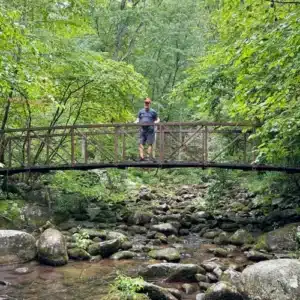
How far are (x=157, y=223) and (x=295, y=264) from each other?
651cm

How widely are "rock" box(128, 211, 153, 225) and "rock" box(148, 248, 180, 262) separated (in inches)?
129

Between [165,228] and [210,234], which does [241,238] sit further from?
[165,228]

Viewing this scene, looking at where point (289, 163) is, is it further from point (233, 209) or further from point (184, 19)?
point (184, 19)

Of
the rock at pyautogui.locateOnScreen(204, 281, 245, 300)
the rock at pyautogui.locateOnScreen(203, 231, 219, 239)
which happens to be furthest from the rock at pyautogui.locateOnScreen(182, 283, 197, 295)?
the rock at pyautogui.locateOnScreen(203, 231, 219, 239)

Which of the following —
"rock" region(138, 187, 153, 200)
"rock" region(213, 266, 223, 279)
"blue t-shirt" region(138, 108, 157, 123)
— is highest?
"blue t-shirt" region(138, 108, 157, 123)

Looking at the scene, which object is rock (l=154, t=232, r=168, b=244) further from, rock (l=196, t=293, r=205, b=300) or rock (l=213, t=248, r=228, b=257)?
rock (l=196, t=293, r=205, b=300)

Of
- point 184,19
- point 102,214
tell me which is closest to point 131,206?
point 102,214

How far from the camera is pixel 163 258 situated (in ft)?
28.3

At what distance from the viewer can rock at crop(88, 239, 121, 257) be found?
346 inches

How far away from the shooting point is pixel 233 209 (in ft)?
44.9

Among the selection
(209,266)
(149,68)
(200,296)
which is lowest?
(200,296)

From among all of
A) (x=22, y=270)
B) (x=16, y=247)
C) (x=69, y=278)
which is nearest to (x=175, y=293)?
(x=69, y=278)

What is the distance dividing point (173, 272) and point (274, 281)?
2.00 meters

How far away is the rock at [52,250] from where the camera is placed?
26.4 feet
